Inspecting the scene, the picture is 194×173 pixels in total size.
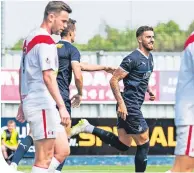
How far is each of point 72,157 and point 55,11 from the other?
1426 cm

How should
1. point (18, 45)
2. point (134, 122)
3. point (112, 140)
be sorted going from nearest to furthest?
point (134, 122) → point (112, 140) → point (18, 45)

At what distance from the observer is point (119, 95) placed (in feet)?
42.3

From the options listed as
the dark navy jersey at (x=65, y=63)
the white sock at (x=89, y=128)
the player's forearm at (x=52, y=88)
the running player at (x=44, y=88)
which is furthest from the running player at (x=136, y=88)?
the player's forearm at (x=52, y=88)

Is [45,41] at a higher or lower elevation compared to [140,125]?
higher

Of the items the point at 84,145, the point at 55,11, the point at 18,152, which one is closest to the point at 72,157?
the point at 84,145

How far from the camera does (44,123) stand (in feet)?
31.5

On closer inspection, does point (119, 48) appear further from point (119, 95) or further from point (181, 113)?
point (181, 113)

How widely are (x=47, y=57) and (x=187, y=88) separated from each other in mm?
1583

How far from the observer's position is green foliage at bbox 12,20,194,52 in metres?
38.6

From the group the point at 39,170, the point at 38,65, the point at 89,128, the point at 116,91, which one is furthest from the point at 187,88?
the point at 89,128

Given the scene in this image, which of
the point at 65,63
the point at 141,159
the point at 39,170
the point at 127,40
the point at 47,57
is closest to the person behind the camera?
the point at 47,57

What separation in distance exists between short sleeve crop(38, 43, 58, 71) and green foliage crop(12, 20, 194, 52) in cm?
2736

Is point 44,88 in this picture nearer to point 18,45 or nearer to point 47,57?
point 47,57

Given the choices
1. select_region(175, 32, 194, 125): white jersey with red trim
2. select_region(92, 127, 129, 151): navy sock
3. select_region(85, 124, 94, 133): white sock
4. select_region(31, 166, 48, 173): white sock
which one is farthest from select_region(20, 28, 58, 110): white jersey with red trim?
select_region(85, 124, 94, 133): white sock
